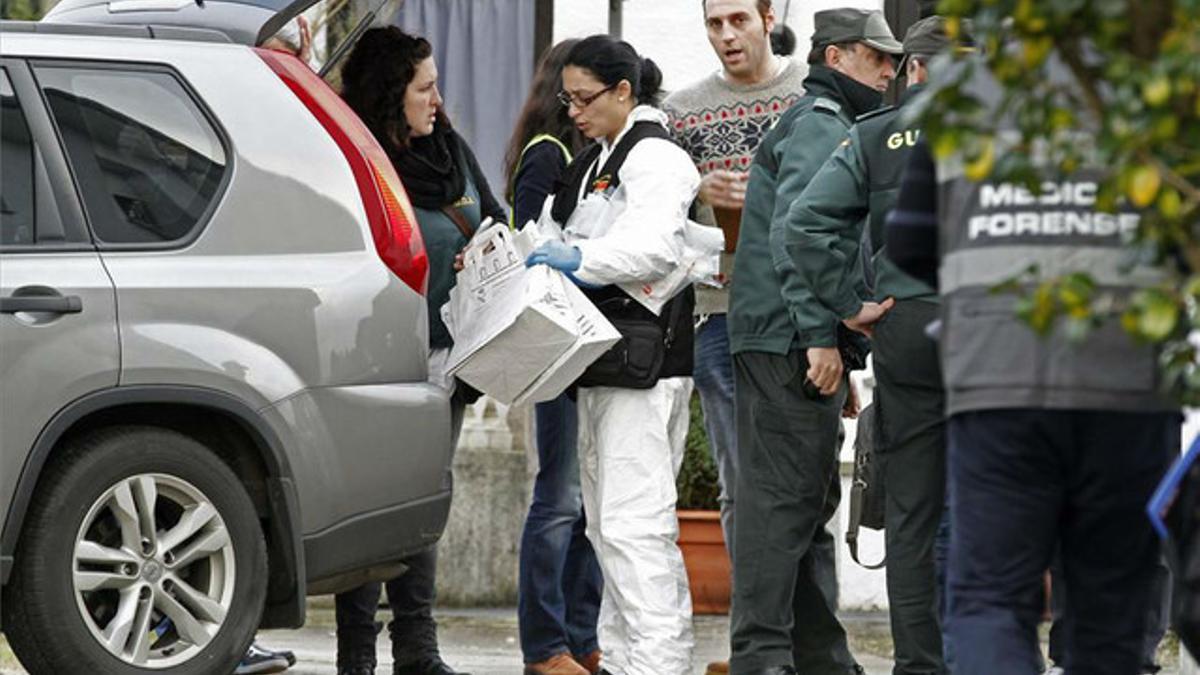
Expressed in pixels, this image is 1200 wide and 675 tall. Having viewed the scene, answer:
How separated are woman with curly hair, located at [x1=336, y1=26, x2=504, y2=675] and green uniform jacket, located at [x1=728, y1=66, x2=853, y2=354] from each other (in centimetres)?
100

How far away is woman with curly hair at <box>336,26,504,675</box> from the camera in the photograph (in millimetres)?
8188

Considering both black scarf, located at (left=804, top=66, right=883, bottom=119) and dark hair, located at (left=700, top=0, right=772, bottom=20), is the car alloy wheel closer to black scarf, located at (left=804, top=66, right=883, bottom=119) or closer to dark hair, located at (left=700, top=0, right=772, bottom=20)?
black scarf, located at (left=804, top=66, right=883, bottom=119)

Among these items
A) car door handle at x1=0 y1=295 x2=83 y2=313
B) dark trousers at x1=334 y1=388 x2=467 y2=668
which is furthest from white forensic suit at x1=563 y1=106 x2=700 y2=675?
car door handle at x1=0 y1=295 x2=83 y2=313

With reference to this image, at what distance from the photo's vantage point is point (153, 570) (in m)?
6.75

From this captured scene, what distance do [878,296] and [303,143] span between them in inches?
58.7

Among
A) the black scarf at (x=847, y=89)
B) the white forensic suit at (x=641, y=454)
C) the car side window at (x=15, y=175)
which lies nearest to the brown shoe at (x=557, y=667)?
the white forensic suit at (x=641, y=454)

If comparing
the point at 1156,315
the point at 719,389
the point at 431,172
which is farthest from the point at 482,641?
the point at 1156,315

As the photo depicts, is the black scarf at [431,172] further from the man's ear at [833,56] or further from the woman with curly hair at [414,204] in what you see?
the man's ear at [833,56]

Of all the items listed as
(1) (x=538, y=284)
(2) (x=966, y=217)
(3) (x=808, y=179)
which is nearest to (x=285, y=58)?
(1) (x=538, y=284)

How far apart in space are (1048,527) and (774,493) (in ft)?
7.54

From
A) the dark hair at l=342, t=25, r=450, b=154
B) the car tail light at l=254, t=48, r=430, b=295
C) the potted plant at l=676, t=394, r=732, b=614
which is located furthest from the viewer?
the potted plant at l=676, t=394, r=732, b=614

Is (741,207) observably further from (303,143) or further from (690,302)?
(303,143)

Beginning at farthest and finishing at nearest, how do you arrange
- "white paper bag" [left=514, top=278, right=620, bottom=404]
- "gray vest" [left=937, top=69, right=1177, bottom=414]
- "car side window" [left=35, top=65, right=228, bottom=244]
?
"white paper bag" [left=514, top=278, right=620, bottom=404]
"car side window" [left=35, top=65, right=228, bottom=244]
"gray vest" [left=937, top=69, right=1177, bottom=414]

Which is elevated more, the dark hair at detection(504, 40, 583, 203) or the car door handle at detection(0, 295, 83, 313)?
the dark hair at detection(504, 40, 583, 203)
